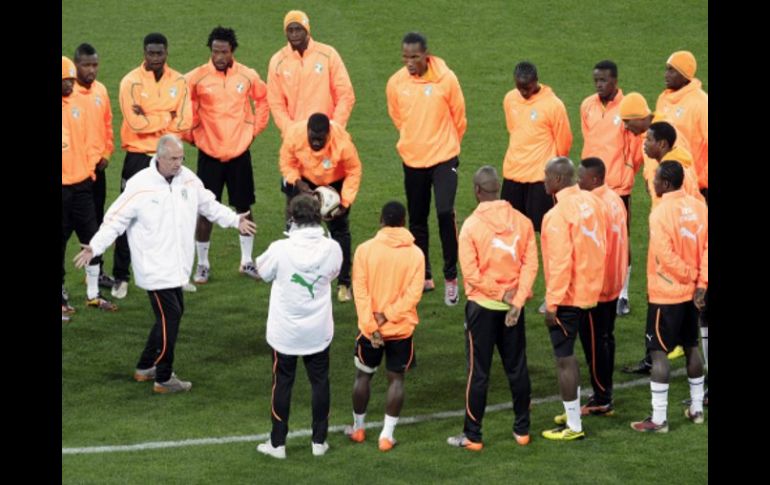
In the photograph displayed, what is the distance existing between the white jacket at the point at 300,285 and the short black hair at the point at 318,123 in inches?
104

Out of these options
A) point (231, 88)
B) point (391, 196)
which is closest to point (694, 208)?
point (231, 88)

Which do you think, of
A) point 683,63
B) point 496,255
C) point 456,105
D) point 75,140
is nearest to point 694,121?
point 683,63

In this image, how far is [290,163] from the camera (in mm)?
13992

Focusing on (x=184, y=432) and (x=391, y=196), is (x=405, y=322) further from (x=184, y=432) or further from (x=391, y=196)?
(x=391, y=196)

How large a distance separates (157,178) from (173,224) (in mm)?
405

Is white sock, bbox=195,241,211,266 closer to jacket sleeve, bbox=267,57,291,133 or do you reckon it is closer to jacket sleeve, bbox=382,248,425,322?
jacket sleeve, bbox=267,57,291,133

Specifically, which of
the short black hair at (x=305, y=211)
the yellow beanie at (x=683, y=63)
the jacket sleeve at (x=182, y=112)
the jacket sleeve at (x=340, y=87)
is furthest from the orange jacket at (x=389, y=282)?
the jacket sleeve at (x=182, y=112)

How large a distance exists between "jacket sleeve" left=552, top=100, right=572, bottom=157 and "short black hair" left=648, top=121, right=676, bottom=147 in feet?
7.31

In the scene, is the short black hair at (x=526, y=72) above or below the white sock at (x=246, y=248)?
above

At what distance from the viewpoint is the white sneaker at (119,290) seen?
15039mm

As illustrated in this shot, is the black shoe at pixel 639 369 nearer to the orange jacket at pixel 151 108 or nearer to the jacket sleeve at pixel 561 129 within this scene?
the jacket sleeve at pixel 561 129

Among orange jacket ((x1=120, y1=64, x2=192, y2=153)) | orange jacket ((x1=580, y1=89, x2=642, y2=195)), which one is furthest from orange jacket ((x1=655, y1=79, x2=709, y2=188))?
orange jacket ((x1=120, y1=64, x2=192, y2=153))

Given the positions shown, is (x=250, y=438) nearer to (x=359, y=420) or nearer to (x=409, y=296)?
(x=359, y=420)

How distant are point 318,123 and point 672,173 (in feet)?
11.7
